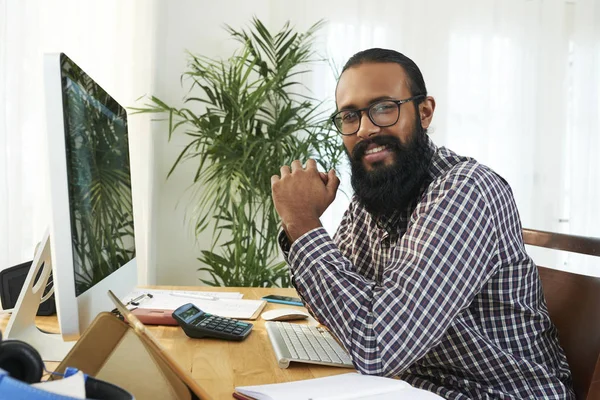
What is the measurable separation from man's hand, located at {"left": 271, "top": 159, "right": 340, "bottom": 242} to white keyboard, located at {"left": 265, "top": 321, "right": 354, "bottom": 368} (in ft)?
0.63

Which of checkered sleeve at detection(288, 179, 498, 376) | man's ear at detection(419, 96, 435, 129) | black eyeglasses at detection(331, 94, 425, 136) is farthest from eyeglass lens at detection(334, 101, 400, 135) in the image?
checkered sleeve at detection(288, 179, 498, 376)

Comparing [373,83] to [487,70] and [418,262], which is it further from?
[487,70]

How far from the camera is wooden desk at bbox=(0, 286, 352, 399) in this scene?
3.11 feet

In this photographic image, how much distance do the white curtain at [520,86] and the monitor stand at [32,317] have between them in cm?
262

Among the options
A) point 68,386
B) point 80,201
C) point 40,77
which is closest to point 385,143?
point 80,201

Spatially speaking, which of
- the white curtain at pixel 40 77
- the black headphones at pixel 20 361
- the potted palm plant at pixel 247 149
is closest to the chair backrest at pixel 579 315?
the black headphones at pixel 20 361

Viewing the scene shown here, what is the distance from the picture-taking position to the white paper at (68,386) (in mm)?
407

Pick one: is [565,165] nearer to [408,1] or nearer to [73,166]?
[408,1]

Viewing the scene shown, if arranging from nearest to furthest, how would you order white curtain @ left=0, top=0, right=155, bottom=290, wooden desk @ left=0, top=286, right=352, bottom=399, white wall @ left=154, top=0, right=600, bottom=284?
wooden desk @ left=0, top=286, right=352, bottom=399, white curtain @ left=0, top=0, right=155, bottom=290, white wall @ left=154, top=0, right=600, bottom=284

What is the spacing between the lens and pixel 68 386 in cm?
42

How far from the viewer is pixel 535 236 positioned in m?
1.48

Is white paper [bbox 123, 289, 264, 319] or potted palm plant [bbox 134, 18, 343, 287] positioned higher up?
potted palm plant [bbox 134, 18, 343, 287]

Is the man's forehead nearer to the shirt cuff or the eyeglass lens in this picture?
the eyeglass lens

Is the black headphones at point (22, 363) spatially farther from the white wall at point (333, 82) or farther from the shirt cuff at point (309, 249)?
the white wall at point (333, 82)
